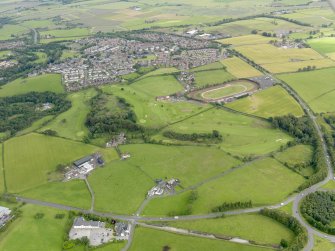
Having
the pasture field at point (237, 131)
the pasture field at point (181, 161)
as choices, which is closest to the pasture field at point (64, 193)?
the pasture field at point (181, 161)

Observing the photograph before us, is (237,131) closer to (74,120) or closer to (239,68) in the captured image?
(239,68)

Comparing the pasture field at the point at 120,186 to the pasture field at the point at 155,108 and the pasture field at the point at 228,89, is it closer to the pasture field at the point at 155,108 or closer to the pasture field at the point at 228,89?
the pasture field at the point at 155,108

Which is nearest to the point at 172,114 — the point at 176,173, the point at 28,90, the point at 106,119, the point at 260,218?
the point at 106,119

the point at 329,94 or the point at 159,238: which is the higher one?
the point at 329,94

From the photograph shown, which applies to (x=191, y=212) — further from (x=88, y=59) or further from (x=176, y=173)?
(x=88, y=59)

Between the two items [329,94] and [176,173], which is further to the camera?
[329,94]
